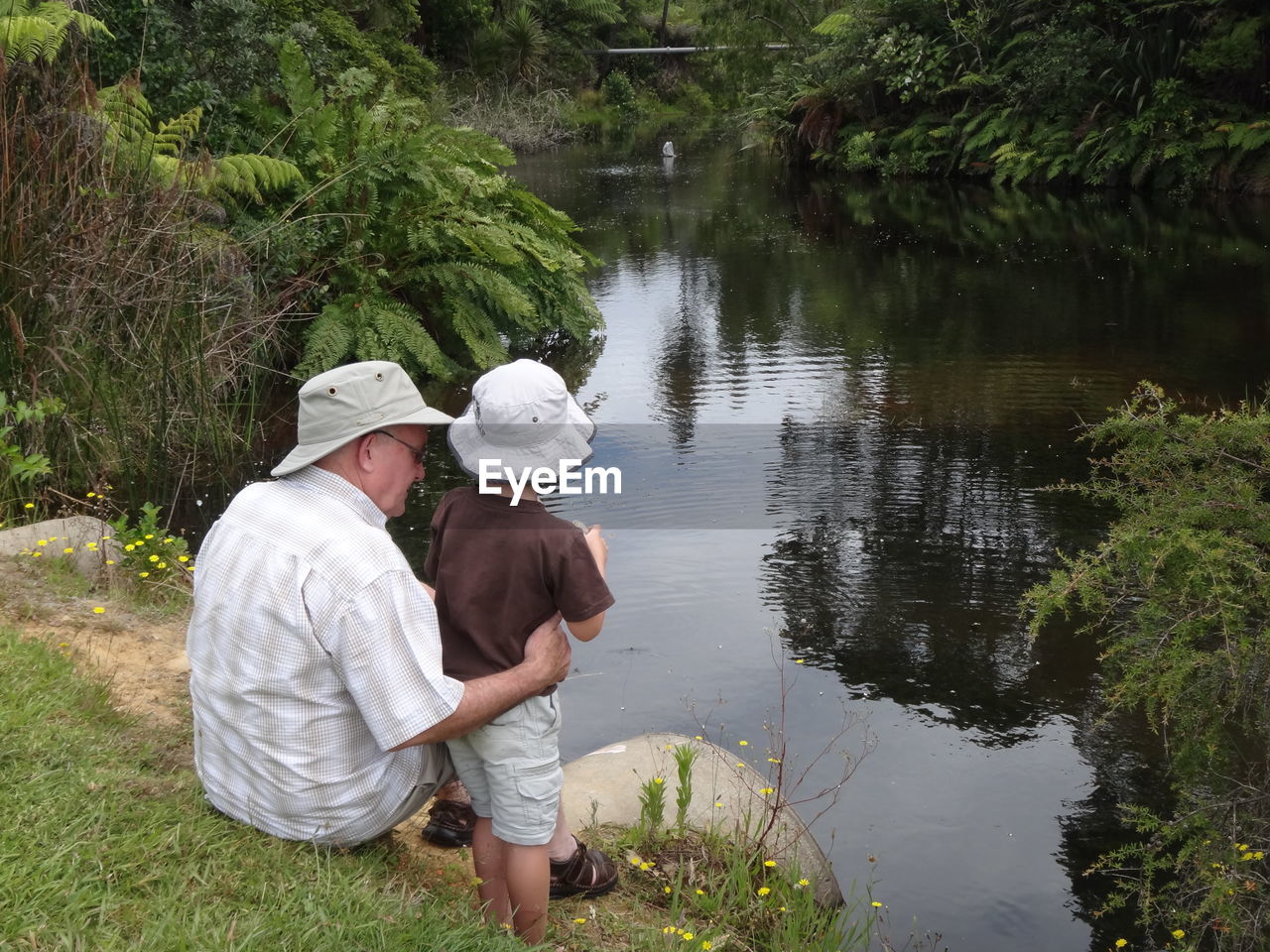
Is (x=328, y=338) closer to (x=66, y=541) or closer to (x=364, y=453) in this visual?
(x=66, y=541)

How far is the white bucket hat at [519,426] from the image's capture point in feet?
8.93

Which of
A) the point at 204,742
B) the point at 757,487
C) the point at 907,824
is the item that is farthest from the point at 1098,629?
the point at 204,742

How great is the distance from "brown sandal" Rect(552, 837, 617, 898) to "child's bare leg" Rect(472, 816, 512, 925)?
216 millimetres

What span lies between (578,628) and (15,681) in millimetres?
1550

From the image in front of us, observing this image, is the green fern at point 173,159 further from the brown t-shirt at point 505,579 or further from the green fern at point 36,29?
the brown t-shirt at point 505,579

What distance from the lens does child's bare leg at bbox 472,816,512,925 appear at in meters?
2.82

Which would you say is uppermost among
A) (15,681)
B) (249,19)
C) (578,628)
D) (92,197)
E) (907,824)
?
(249,19)

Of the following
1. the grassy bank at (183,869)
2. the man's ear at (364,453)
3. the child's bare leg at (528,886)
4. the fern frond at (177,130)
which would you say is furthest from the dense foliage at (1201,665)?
the fern frond at (177,130)

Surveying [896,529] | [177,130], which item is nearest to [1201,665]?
[896,529]

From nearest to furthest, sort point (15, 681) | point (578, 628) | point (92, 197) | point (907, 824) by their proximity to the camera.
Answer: point (578, 628)
point (15, 681)
point (907, 824)
point (92, 197)

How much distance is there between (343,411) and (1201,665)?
2596 millimetres

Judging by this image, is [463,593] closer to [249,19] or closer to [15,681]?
[15,681]

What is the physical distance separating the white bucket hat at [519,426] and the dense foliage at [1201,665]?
6.35ft

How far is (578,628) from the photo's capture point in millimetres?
2660
